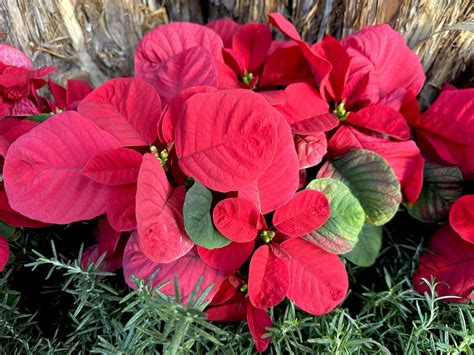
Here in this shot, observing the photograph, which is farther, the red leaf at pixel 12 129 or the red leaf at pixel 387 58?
the red leaf at pixel 387 58

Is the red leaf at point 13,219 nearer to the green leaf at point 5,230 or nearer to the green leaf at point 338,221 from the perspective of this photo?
the green leaf at point 5,230

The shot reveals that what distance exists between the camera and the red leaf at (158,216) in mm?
578

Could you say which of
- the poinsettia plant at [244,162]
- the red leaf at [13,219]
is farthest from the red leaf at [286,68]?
the red leaf at [13,219]

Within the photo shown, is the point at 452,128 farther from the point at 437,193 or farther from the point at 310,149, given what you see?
the point at 310,149

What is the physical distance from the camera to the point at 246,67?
33.2 inches

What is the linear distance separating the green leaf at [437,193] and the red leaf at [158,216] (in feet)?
1.30

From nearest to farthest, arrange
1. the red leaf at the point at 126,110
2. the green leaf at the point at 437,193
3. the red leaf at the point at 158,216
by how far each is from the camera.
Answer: the red leaf at the point at 158,216
the red leaf at the point at 126,110
the green leaf at the point at 437,193

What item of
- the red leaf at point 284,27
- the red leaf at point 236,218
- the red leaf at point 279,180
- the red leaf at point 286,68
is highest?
the red leaf at point 284,27

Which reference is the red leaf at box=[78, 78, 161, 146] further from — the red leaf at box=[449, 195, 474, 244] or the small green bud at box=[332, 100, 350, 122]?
the red leaf at box=[449, 195, 474, 244]

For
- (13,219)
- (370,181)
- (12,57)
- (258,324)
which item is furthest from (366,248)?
(12,57)

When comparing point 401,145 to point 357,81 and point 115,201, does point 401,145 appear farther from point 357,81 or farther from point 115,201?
point 115,201

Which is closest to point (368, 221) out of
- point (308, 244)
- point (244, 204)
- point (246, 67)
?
point (308, 244)

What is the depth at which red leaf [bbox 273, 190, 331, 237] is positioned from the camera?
2.16 ft

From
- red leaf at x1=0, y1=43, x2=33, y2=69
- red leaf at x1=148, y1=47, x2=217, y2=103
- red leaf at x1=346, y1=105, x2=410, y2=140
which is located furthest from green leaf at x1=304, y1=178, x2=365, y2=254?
red leaf at x1=0, y1=43, x2=33, y2=69
